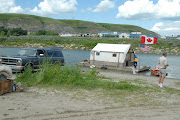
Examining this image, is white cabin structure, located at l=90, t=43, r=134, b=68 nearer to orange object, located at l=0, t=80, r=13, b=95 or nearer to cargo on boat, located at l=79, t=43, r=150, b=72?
cargo on boat, located at l=79, t=43, r=150, b=72

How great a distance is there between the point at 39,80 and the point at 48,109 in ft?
12.9

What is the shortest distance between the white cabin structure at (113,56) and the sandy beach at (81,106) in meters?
15.6

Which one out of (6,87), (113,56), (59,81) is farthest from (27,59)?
(113,56)

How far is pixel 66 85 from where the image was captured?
389 inches

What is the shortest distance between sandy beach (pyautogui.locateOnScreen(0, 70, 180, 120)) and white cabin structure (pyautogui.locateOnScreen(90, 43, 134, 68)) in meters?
15.6

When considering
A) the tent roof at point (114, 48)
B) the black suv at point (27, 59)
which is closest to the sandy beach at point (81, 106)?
the black suv at point (27, 59)

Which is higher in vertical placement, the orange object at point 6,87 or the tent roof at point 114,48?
the tent roof at point 114,48

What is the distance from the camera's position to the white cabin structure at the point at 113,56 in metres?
24.5

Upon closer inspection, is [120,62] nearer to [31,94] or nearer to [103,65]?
[103,65]

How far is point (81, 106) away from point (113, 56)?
18.5m

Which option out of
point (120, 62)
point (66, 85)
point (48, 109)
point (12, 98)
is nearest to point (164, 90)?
point (66, 85)

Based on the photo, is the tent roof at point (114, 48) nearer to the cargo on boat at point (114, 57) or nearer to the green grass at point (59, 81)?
the cargo on boat at point (114, 57)

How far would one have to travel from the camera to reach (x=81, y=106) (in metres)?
6.82

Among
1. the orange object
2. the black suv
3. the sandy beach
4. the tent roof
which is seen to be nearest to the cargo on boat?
the tent roof
